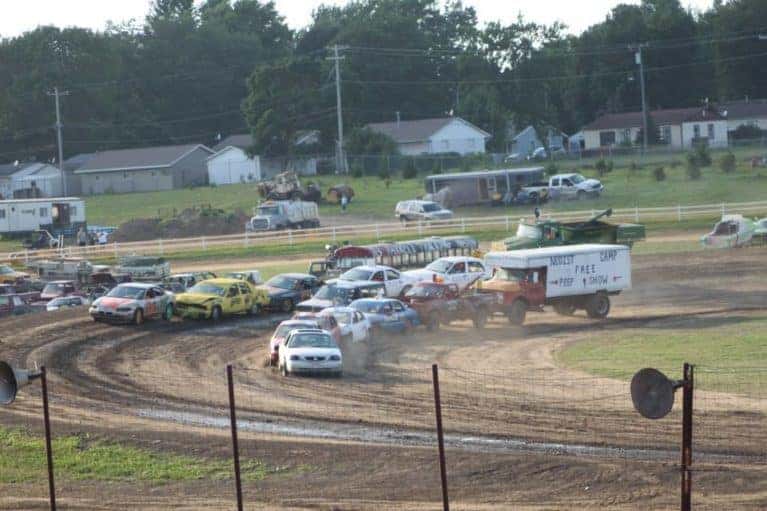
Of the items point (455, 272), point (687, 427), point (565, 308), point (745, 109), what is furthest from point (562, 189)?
point (687, 427)

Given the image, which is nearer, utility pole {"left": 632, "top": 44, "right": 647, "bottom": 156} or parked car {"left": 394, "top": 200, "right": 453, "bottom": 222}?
parked car {"left": 394, "top": 200, "right": 453, "bottom": 222}

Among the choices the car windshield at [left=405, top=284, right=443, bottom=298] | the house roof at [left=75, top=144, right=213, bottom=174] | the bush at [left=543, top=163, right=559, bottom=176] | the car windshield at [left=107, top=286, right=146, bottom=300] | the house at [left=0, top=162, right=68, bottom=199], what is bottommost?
the car windshield at [left=405, top=284, right=443, bottom=298]

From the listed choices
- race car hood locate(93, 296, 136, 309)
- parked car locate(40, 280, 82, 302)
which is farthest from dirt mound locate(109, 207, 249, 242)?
race car hood locate(93, 296, 136, 309)

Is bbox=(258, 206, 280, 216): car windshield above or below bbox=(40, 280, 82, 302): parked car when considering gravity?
above

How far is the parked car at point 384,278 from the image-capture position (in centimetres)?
4369

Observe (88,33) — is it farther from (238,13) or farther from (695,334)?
(695,334)

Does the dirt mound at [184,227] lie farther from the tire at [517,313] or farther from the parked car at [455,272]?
the tire at [517,313]

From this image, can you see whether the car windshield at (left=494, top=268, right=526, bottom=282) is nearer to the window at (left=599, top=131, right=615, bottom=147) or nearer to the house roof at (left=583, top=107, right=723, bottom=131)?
the house roof at (left=583, top=107, right=723, bottom=131)

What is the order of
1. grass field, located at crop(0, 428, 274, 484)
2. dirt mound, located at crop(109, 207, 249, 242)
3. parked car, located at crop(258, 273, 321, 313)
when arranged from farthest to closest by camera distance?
1. dirt mound, located at crop(109, 207, 249, 242)
2. parked car, located at crop(258, 273, 321, 313)
3. grass field, located at crop(0, 428, 274, 484)

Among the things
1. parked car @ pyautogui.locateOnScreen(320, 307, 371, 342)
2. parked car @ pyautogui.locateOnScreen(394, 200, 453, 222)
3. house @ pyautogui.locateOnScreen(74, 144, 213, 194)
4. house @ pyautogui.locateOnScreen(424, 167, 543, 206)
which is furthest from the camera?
house @ pyautogui.locateOnScreen(74, 144, 213, 194)

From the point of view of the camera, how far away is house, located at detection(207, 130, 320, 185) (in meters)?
118

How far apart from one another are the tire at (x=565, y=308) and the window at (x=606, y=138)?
277 feet

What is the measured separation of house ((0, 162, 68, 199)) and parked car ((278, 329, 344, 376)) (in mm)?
92735

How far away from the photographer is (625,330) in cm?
3769
